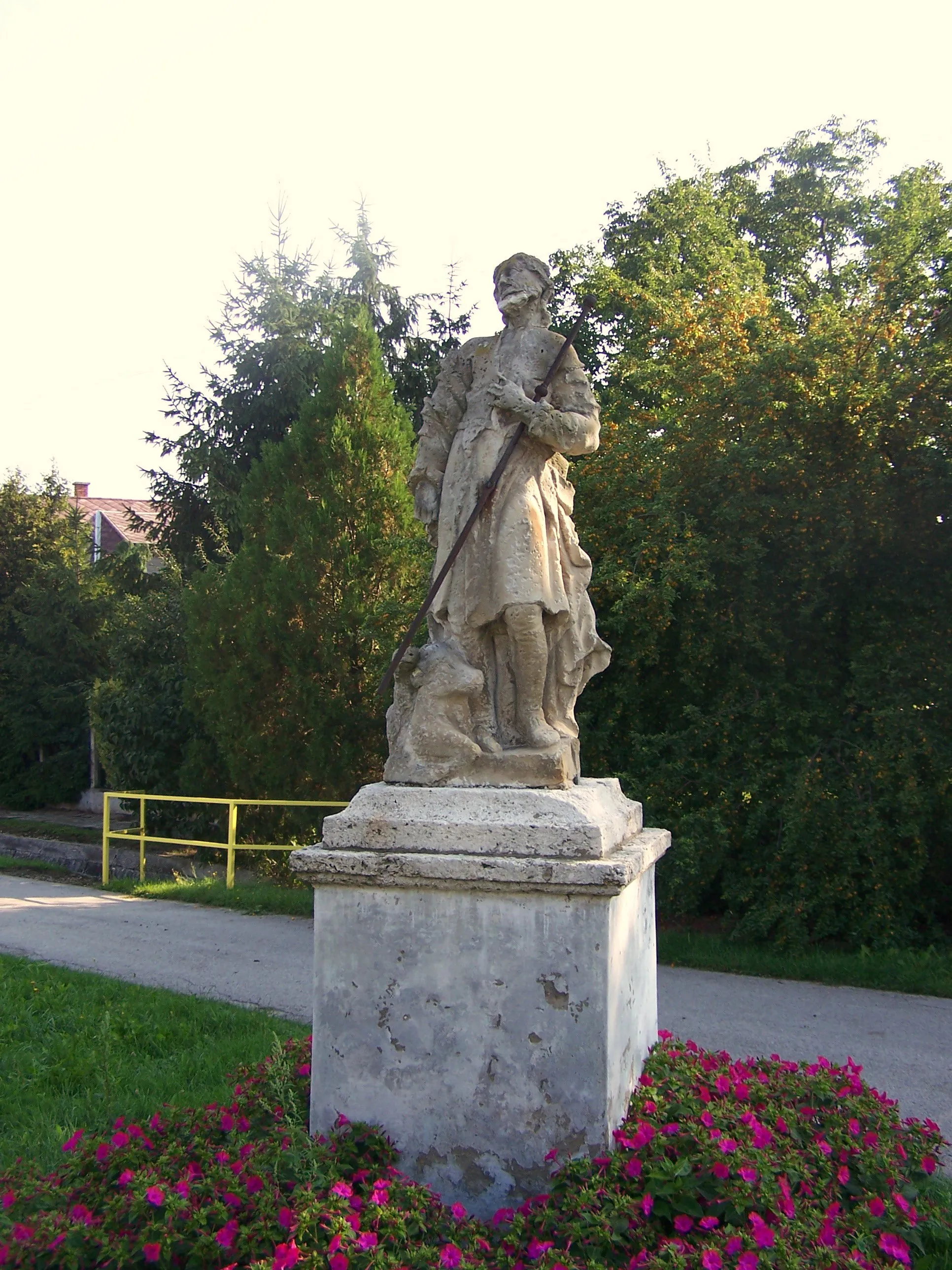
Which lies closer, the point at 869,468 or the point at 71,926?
the point at 869,468

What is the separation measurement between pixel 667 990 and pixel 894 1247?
4245mm

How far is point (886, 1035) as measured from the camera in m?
6.07

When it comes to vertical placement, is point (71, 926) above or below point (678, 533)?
below

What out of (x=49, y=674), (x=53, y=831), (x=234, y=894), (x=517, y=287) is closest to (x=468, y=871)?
(x=517, y=287)

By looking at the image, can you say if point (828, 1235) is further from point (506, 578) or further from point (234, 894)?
point (234, 894)

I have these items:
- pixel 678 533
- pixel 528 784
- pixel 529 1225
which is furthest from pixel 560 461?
pixel 678 533

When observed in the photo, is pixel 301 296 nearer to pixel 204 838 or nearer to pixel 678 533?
pixel 204 838

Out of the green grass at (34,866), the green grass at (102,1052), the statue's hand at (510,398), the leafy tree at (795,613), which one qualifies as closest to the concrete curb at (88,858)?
the green grass at (34,866)

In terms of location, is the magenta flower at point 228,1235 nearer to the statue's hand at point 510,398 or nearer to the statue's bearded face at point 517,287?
the statue's hand at point 510,398

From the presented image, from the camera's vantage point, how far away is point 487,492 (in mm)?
3834

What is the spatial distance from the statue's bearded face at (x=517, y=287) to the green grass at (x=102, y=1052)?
3359 mm

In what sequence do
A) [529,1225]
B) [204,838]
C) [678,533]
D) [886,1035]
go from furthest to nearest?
[204,838] < [678,533] < [886,1035] < [529,1225]

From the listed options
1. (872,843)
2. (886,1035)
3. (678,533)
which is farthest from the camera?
(678,533)

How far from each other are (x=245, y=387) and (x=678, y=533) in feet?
37.7
